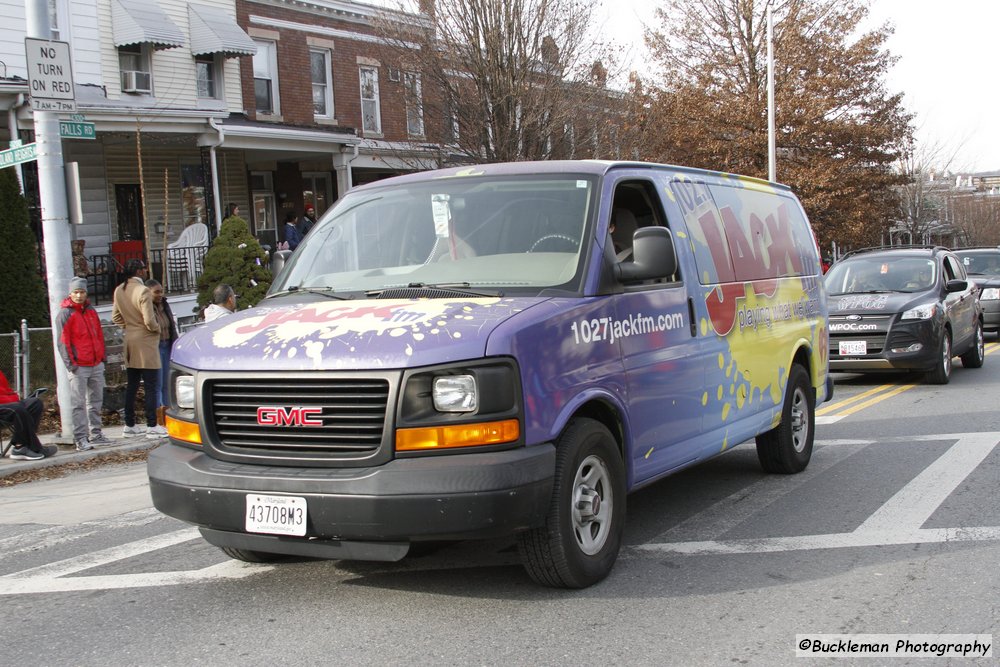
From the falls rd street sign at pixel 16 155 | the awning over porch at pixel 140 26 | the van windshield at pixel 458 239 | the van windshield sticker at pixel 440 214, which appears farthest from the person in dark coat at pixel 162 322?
the awning over porch at pixel 140 26

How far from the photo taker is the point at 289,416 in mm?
4543

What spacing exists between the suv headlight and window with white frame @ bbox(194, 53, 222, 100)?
639 inches

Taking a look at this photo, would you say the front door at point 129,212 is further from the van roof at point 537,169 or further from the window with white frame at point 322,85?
the van roof at point 537,169

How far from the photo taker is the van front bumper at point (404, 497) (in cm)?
426

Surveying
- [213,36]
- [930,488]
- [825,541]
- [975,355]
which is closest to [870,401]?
[975,355]

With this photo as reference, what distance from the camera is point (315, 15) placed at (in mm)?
25188

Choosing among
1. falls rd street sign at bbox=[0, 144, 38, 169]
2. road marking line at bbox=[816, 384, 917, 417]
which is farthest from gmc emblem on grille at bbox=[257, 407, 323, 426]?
road marking line at bbox=[816, 384, 917, 417]

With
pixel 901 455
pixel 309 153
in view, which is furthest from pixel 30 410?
pixel 309 153

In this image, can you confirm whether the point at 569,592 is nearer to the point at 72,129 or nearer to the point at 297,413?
the point at 297,413

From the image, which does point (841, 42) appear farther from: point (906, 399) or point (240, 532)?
point (240, 532)

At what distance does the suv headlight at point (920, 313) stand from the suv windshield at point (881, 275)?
647mm

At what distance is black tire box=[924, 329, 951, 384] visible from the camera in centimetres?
1331

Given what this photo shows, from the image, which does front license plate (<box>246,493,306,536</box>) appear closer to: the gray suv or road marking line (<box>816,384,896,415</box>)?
road marking line (<box>816,384,896,415</box>)

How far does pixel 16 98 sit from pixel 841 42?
22.9 meters
